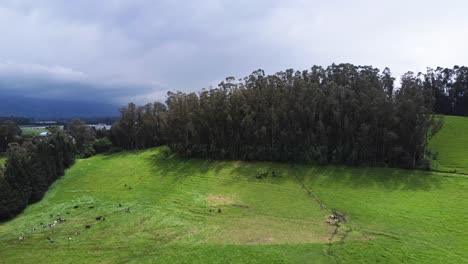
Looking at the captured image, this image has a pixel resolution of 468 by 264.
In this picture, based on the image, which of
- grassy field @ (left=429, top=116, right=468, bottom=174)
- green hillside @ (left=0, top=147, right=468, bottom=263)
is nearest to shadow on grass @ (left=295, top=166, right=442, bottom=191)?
green hillside @ (left=0, top=147, right=468, bottom=263)

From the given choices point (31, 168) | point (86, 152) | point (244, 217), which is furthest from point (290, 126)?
point (86, 152)

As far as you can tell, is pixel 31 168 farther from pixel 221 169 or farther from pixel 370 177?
pixel 370 177

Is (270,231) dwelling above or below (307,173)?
below

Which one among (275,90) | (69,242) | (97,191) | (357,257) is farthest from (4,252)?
(275,90)

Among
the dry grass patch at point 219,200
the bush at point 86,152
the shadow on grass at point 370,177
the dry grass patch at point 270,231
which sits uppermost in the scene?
the bush at point 86,152

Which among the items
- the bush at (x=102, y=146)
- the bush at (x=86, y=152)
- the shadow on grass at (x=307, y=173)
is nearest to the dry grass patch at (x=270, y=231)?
the shadow on grass at (x=307, y=173)

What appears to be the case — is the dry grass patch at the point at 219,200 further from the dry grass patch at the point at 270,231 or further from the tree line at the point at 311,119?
the tree line at the point at 311,119
